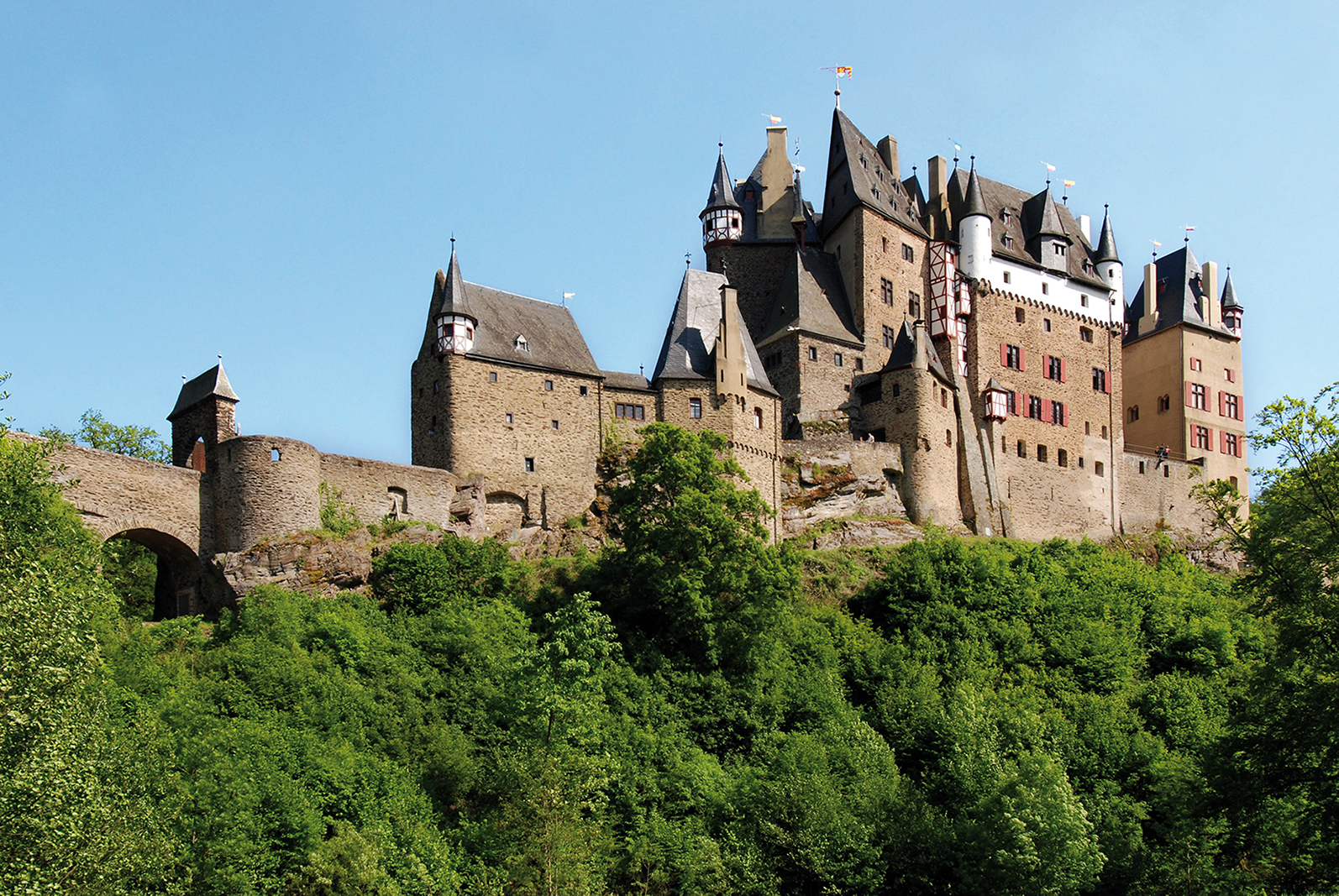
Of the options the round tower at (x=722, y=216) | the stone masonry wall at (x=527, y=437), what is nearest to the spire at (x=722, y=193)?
the round tower at (x=722, y=216)

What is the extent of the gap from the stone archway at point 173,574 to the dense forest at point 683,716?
187cm

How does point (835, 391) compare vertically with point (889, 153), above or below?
below

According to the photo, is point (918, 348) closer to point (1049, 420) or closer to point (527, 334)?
point (1049, 420)

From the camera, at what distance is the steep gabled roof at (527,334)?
169 feet

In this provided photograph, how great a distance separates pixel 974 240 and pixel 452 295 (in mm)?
26945

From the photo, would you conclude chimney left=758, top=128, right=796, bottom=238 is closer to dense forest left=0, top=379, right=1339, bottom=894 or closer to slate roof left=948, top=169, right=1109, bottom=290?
slate roof left=948, top=169, right=1109, bottom=290

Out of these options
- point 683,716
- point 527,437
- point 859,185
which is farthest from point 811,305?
point 683,716

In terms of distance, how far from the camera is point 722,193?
217 ft

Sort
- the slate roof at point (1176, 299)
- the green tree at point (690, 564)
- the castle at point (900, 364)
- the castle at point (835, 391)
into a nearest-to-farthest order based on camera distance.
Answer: the green tree at point (690, 564), the castle at point (835, 391), the castle at point (900, 364), the slate roof at point (1176, 299)

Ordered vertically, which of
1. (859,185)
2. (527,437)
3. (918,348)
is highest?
(859,185)

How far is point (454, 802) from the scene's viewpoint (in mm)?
36438

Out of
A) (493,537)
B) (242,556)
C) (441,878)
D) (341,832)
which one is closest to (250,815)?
(341,832)

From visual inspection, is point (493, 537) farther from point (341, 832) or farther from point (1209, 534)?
point (1209, 534)

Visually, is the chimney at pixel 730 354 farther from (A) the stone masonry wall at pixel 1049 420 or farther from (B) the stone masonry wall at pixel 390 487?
(A) the stone masonry wall at pixel 1049 420
